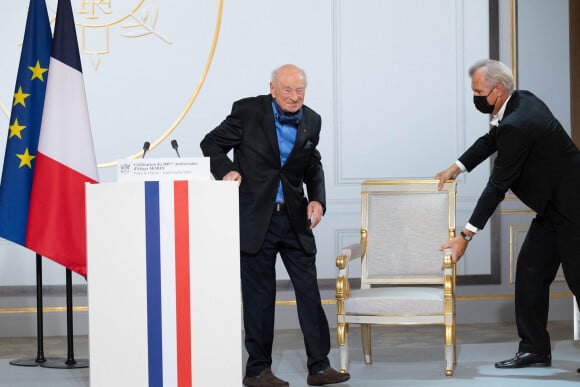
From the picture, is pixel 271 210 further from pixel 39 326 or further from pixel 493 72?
pixel 39 326

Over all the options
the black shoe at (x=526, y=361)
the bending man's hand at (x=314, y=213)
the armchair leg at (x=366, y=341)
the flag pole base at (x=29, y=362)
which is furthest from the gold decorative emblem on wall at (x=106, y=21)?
the black shoe at (x=526, y=361)

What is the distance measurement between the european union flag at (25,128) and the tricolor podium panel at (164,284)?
1.51m

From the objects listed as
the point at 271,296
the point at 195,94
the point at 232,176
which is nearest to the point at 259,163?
the point at 232,176

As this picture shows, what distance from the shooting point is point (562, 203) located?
4.58 meters

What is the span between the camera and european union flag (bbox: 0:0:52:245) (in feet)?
16.0

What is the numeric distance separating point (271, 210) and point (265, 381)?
2.69 ft

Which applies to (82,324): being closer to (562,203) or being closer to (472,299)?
(472,299)

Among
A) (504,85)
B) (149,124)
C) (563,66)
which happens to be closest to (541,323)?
(504,85)

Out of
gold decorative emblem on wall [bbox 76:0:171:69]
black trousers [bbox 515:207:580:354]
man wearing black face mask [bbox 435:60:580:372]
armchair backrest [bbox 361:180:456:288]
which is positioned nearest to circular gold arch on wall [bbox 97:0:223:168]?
gold decorative emblem on wall [bbox 76:0:171:69]

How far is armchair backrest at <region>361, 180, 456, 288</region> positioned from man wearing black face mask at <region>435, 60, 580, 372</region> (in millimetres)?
457

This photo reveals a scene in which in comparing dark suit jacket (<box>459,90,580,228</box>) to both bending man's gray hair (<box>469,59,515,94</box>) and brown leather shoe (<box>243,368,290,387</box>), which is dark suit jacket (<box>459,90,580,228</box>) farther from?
brown leather shoe (<box>243,368,290,387</box>)

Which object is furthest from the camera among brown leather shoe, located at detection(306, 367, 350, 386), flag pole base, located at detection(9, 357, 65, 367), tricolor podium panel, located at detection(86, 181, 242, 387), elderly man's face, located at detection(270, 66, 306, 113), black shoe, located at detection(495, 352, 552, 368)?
flag pole base, located at detection(9, 357, 65, 367)

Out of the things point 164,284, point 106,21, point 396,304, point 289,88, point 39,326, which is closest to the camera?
point 164,284

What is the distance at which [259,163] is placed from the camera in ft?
14.2
